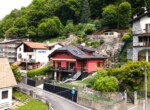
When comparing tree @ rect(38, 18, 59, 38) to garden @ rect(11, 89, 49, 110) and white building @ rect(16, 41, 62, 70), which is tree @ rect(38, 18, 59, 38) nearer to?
white building @ rect(16, 41, 62, 70)

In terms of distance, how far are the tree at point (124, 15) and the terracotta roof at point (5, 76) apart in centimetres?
4242

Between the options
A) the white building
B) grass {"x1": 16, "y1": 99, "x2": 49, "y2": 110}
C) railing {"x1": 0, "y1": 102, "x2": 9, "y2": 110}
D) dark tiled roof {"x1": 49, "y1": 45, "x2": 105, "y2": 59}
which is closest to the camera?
grass {"x1": 16, "y1": 99, "x2": 49, "y2": 110}

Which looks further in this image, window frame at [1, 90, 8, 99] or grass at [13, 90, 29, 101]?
grass at [13, 90, 29, 101]

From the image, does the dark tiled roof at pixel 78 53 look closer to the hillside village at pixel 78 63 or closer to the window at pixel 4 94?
the hillside village at pixel 78 63

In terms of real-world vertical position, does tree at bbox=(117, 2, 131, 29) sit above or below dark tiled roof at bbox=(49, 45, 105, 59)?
above

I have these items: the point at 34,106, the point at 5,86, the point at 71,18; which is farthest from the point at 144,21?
the point at 71,18

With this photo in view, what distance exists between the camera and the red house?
144 ft

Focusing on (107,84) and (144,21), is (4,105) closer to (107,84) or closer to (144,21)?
(107,84)

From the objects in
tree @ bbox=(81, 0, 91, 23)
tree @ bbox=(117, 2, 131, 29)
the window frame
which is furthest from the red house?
tree @ bbox=(81, 0, 91, 23)

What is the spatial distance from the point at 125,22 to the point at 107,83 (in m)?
38.6

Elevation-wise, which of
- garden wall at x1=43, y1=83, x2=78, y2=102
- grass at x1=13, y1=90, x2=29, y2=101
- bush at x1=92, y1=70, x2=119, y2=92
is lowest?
grass at x1=13, y1=90, x2=29, y2=101

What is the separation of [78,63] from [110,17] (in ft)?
91.2

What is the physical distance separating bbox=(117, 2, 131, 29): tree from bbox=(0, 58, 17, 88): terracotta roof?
42.4 metres

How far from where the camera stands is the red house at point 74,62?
43781 millimetres
